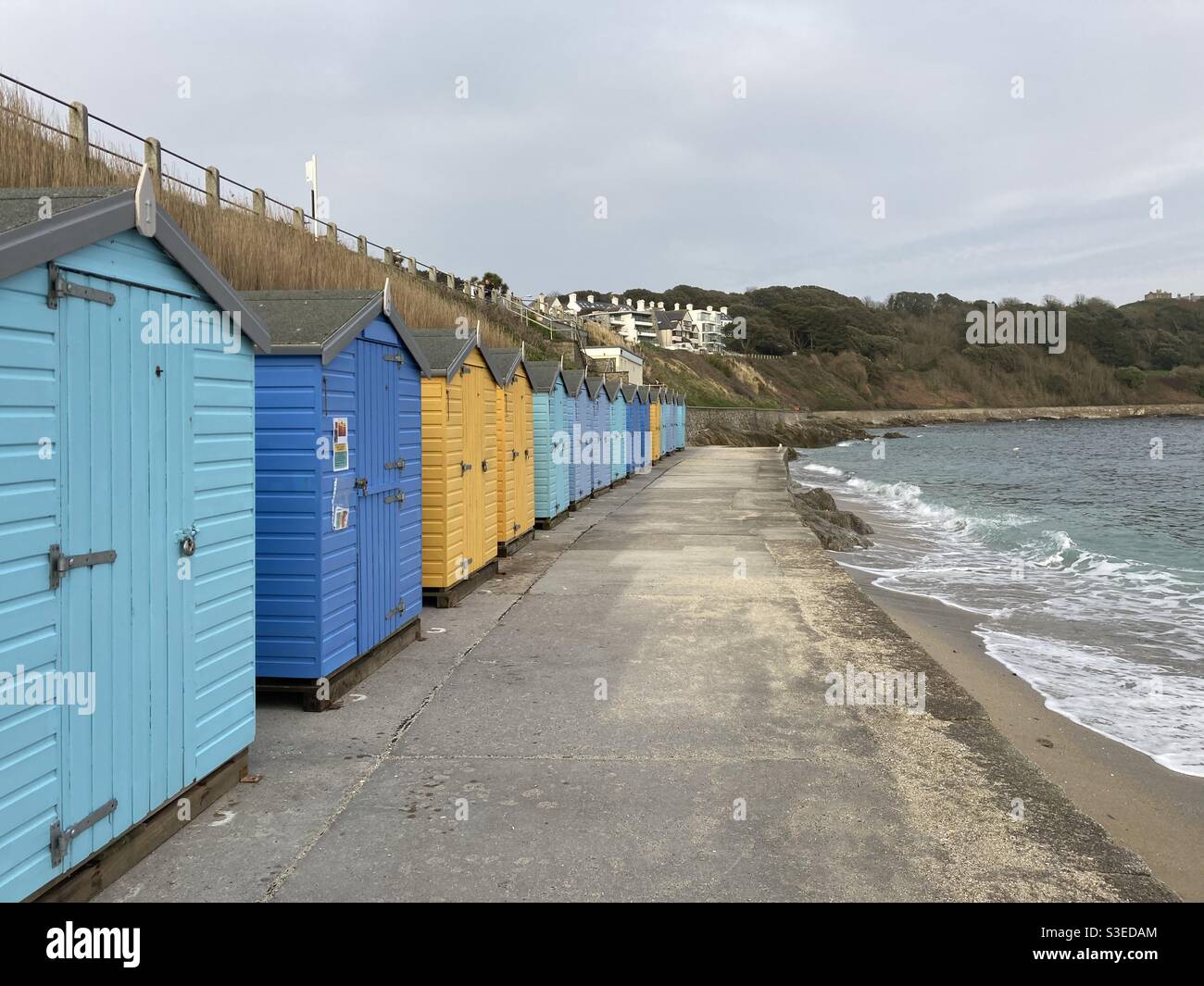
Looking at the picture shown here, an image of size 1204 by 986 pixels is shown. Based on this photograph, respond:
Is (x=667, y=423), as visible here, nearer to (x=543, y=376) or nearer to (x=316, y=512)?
(x=543, y=376)

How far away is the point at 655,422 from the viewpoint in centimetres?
3425

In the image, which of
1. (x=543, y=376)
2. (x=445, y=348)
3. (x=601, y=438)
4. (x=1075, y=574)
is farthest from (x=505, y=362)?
(x=1075, y=574)

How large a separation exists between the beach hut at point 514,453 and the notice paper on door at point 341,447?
507 centimetres

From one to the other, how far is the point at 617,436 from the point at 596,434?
4117 millimetres

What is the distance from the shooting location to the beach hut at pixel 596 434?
19.6m

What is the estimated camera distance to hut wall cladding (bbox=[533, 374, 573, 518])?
15.3 metres

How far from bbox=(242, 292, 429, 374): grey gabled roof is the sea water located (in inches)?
264

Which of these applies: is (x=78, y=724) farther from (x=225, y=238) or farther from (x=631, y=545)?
(x=225, y=238)

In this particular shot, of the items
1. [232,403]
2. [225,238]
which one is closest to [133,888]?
[232,403]

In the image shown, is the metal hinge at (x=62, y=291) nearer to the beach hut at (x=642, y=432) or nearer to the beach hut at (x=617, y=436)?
the beach hut at (x=617, y=436)

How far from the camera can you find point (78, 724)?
359 cm

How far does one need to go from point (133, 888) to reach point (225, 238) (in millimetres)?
14780

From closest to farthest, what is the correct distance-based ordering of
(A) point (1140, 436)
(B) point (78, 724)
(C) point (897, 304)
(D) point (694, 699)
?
(B) point (78, 724)
(D) point (694, 699)
(A) point (1140, 436)
(C) point (897, 304)

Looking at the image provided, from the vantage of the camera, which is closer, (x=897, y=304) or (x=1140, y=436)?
(x=1140, y=436)
